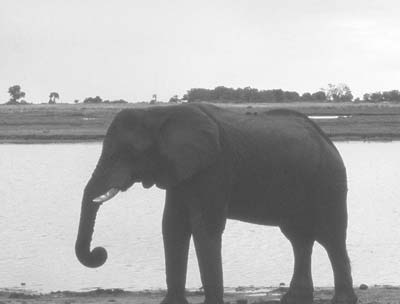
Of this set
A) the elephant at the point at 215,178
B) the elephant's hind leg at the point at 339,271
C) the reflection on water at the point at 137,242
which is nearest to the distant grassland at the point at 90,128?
the reflection on water at the point at 137,242

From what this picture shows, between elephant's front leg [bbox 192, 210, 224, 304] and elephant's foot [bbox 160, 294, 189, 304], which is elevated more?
elephant's front leg [bbox 192, 210, 224, 304]

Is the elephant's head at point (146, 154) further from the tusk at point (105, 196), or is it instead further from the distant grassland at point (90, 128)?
the distant grassland at point (90, 128)

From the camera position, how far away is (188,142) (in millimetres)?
9133

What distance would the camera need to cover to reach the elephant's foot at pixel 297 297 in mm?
9961

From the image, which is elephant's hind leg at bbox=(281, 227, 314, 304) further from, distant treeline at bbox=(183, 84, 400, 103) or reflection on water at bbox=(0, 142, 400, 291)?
distant treeline at bbox=(183, 84, 400, 103)

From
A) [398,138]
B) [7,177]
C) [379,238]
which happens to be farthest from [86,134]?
[379,238]

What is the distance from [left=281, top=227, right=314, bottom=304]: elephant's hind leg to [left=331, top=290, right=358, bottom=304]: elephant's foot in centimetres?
20

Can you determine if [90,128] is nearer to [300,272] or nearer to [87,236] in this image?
[300,272]

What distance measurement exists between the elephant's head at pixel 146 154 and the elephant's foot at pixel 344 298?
1720 millimetres

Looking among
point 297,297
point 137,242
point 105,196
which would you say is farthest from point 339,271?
point 137,242

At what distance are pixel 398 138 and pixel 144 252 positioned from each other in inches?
1199

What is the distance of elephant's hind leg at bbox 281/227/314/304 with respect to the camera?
9969mm

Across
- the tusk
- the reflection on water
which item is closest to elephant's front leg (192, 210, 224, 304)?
the tusk

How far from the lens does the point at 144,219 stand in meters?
19.3
